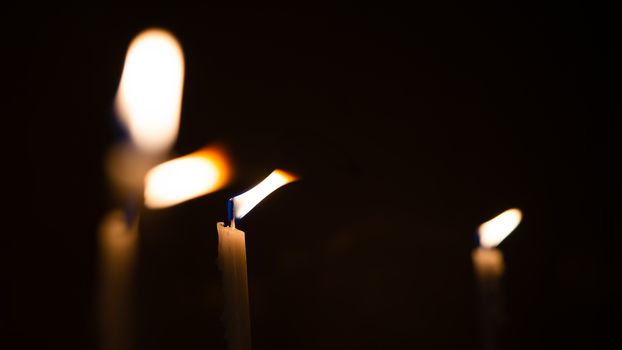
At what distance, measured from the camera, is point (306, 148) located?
78 cm

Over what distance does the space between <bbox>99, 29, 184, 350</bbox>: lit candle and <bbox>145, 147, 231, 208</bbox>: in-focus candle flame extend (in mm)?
15

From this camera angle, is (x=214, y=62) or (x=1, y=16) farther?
(x=214, y=62)

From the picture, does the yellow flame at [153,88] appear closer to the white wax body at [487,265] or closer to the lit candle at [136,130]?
the lit candle at [136,130]

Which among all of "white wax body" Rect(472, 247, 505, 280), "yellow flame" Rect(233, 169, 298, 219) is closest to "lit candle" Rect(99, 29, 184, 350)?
"yellow flame" Rect(233, 169, 298, 219)

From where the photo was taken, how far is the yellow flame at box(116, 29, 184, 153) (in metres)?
0.57

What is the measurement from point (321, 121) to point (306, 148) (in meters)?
0.05

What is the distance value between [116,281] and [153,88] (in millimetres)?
195

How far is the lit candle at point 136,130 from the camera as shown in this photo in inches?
20.9

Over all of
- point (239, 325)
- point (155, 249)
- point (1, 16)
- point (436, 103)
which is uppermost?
point (436, 103)

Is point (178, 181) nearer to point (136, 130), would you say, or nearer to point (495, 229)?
point (136, 130)

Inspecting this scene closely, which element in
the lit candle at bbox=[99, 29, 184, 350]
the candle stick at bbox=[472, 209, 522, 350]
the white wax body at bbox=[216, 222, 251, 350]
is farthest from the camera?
the candle stick at bbox=[472, 209, 522, 350]

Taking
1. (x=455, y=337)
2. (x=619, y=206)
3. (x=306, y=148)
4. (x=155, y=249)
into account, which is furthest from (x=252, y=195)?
(x=619, y=206)

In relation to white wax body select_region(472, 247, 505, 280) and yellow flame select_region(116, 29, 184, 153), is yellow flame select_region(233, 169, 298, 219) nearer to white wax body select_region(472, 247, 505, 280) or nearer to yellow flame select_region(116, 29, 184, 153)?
yellow flame select_region(116, 29, 184, 153)

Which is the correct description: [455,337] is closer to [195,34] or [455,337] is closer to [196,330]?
[196,330]
